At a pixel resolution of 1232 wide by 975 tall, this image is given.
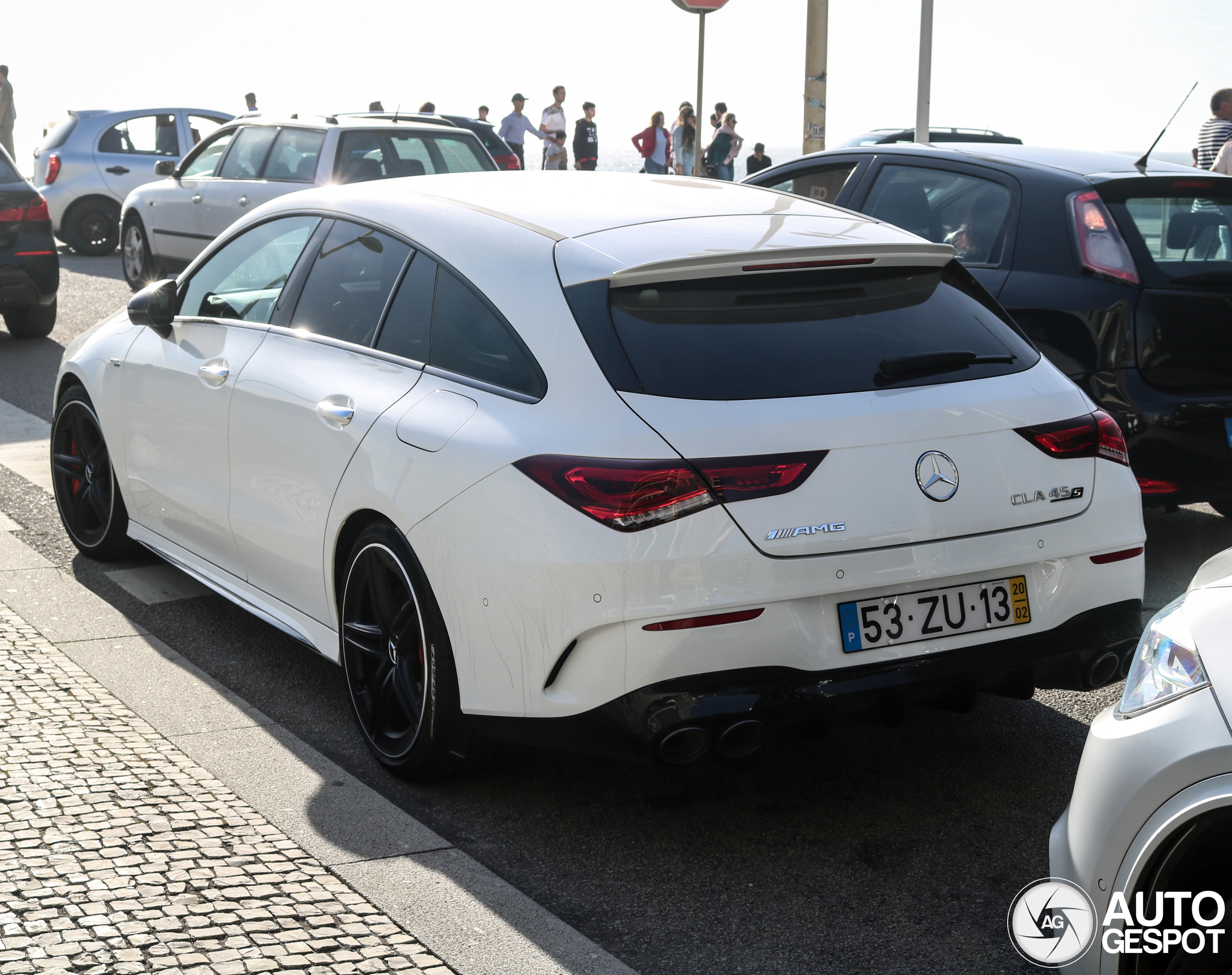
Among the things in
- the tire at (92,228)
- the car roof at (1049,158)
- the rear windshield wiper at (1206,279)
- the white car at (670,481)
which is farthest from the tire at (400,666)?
the tire at (92,228)

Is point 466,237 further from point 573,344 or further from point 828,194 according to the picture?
point 828,194

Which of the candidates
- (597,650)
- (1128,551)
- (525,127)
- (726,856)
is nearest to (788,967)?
(726,856)

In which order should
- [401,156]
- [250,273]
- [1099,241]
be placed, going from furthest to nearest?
[401,156] → [1099,241] → [250,273]

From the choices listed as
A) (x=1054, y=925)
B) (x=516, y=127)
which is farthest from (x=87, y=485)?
(x=516, y=127)

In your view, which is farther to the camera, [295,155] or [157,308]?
[295,155]

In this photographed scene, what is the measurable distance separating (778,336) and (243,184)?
10669 mm

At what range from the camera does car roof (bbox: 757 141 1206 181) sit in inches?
242

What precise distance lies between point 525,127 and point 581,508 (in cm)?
2157

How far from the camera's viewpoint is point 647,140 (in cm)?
2392

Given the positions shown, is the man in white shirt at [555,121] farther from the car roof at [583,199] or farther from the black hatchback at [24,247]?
the car roof at [583,199]

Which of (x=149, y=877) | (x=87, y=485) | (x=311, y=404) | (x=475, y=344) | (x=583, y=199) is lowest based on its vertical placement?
(x=149, y=877)

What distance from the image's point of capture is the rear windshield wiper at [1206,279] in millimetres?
5730

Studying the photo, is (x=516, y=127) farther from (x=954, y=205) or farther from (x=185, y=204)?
(x=954, y=205)

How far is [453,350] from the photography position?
3.91m
